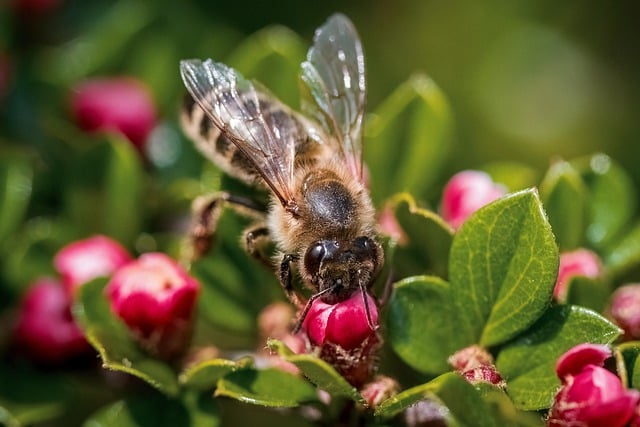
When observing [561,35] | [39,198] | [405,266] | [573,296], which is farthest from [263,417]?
[561,35]

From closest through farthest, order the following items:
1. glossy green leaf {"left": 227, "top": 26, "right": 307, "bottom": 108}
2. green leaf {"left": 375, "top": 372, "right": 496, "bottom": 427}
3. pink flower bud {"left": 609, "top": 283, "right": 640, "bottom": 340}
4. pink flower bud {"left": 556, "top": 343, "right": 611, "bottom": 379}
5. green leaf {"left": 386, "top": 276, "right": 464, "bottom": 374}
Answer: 1. green leaf {"left": 375, "top": 372, "right": 496, "bottom": 427}
2. pink flower bud {"left": 556, "top": 343, "right": 611, "bottom": 379}
3. green leaf {"left": 386, "top": 276, "right": 464, "bottom": 374}
4. pink flower bud {"left": 609, "top": 283, "right": 640, "bottom": 340}
5. glossy green leaf {"left": 227, "top": 26, "right": 307, "bottom": 108}

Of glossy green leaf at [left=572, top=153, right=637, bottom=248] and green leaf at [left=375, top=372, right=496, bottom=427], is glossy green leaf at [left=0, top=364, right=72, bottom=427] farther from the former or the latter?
glossy green leaf at [left=572, top=153, right=637, bottom=248]

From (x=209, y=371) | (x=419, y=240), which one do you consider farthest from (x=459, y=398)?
(x=419, y=240)

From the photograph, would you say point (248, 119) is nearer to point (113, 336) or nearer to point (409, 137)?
point (409, 137)

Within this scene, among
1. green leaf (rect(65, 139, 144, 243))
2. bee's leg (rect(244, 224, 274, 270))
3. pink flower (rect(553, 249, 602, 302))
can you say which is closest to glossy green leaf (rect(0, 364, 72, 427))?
green leaf (rect(65, 139, 144, 243))

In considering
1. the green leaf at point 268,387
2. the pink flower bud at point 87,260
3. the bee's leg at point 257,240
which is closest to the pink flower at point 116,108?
the pink flower bud at point 87,260

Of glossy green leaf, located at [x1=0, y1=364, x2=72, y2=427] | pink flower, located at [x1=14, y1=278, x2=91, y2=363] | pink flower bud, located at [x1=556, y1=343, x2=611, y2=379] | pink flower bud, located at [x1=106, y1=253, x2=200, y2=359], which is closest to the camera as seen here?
pink flower bud, located at [x1=556, y1=343, x2=611, y2=379]
